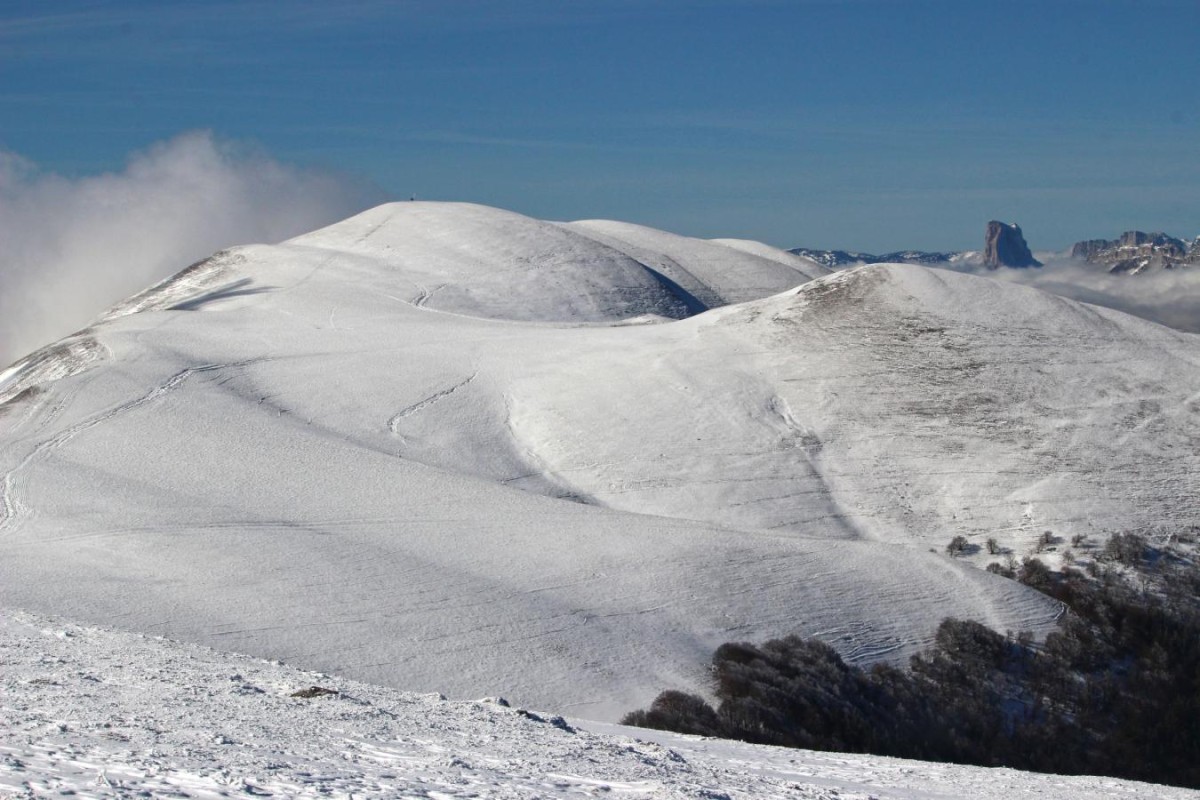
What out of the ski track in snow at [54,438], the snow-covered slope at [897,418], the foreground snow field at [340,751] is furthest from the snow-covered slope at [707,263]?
the foreground snow field at [340,751]

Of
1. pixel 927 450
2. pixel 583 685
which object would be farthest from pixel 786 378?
pixel 583 685

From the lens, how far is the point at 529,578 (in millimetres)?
26578

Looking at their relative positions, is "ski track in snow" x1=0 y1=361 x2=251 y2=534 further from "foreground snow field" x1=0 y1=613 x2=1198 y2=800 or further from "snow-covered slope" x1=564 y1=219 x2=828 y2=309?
"snow-covered slope" x1=564 y1=219 x2=828 y2=309

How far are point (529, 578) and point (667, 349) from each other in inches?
917

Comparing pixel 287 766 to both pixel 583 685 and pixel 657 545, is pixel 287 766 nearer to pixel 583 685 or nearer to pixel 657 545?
pixel 583 685

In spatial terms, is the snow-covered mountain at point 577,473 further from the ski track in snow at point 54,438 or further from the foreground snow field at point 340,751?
the foreground snow field at point 340,751

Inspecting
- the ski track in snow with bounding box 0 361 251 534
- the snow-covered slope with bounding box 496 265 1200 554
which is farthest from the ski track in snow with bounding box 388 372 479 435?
the ski track in snow with bounding box 0 361 251 534

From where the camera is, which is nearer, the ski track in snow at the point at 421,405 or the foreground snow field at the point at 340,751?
the foreground snow field at the point at 340,751

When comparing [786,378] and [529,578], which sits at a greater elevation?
[786,378]

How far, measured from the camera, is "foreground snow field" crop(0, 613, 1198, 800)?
33.4 ft

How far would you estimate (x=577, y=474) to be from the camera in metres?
38.3

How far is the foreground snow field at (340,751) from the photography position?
33.4ft

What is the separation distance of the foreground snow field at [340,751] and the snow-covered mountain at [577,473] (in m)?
5.58

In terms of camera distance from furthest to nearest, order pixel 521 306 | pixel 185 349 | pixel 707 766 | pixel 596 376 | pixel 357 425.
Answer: pixel 521 306 < pixel 185 349 < pixel 596 376 < pixel 357 425 < pixel 707 766
